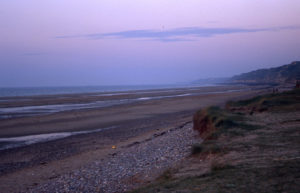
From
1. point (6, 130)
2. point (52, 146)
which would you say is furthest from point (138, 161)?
point (6, 130)

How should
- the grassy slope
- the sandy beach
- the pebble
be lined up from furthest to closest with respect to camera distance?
the sandy beach → the pebble → the grassy slope

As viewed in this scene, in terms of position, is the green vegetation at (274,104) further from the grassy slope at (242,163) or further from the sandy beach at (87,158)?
the sandy beach at (87,158)

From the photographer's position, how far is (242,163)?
8727 mm

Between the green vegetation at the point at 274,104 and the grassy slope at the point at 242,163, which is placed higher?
the green vegetation at the point at 274,104

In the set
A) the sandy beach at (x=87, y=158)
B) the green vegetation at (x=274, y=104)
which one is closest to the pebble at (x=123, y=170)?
the sandy beach at (x=87, y=158)

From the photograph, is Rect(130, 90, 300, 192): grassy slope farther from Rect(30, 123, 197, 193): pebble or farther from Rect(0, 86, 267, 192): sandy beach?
Rect(0, 86, 267, 192): sandy beach

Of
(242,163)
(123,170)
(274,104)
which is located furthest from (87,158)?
(274,104)

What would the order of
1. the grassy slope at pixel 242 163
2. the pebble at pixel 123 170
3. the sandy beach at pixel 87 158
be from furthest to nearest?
the sandy beach at pixel 87 158 < the pebble at pixel 123 170 < the grassy slope at pixel 242 163

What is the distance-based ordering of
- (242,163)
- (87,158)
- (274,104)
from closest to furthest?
(242,163) < (87,158) < (274,104)

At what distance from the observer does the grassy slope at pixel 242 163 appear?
22.5 feet

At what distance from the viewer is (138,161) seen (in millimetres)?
12602

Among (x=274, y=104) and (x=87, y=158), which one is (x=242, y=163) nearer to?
(x=87, y=158)

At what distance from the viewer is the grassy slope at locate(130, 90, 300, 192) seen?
6.87 metres

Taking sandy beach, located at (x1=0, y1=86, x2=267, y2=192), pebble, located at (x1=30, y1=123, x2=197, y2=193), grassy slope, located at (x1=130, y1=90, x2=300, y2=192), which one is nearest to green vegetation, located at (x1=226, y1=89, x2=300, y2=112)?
grassy slope, located at (x1=130, y1=90, x2=300, y2=192)
